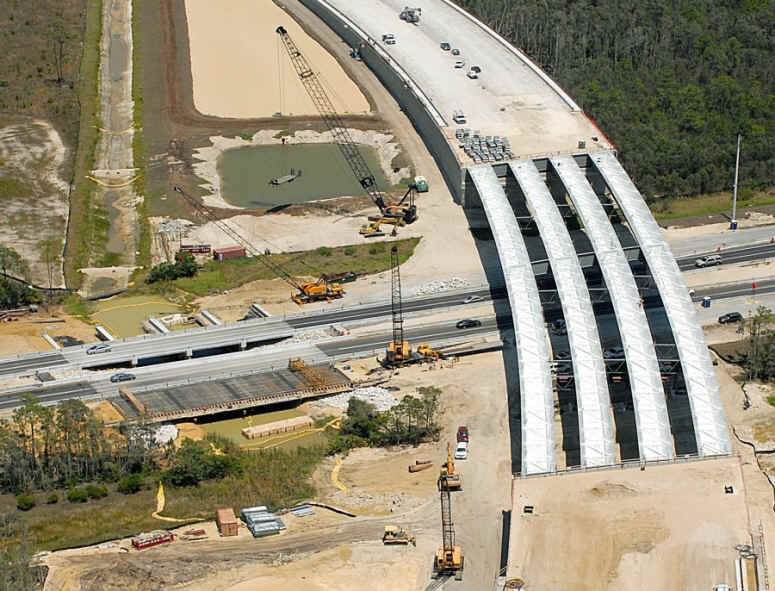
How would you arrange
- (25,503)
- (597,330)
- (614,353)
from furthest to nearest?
(614,353)
(597,330)
(25,503)

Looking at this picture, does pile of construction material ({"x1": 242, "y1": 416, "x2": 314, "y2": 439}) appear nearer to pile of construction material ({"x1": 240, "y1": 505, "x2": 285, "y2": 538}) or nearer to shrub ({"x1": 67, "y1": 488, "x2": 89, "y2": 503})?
pile of construction material ({"x1": 240, "y1": 505, "x2": 285, "y2": 538})

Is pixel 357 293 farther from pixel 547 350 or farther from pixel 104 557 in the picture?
Answer: pixel 104 557

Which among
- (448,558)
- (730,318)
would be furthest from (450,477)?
(730,318)

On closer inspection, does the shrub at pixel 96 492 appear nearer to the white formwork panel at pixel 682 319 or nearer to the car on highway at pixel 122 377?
the car on highway at pixel 122 377

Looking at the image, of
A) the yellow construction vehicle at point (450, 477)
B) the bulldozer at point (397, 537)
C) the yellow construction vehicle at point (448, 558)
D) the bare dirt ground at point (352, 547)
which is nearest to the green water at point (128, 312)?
the bare dirt ground at point (352, 547)

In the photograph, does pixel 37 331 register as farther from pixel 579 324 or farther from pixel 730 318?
pixel 730 318

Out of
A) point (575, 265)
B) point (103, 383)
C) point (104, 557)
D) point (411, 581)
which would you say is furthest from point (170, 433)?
point (575, 265)
